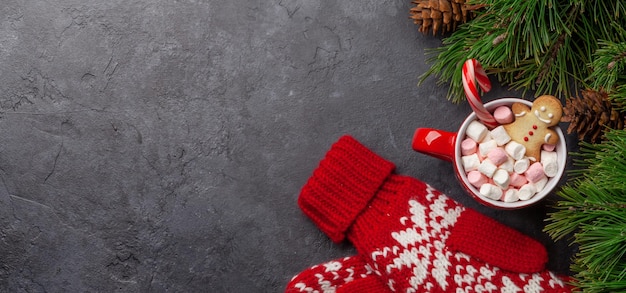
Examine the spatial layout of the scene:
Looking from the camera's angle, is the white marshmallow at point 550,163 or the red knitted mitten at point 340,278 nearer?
the white marshmallow at point 550,163

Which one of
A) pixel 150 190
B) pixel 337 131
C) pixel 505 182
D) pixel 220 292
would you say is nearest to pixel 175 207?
pixel 150 190

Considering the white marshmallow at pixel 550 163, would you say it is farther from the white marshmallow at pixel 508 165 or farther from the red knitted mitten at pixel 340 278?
the red knitted mitten at pixel 340 278

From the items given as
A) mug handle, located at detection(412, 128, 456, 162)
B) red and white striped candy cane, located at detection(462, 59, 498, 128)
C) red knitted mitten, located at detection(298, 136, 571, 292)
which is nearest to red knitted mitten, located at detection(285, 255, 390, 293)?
red knitted mitten, located at detection(298, 136, 571, 292)

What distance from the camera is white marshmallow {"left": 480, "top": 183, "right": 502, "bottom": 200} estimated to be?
1044 millimetres

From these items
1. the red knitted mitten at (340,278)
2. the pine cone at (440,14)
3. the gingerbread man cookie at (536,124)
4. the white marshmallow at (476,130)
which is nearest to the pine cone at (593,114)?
the gingerbread man cookie at (536,124)

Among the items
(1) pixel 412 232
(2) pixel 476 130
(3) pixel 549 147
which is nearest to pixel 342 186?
(1) pixel 412 232

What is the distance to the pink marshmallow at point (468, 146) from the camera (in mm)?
1061

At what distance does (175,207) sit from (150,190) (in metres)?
0.06

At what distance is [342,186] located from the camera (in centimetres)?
117

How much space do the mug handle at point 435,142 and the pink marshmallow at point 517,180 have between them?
0.35 feet

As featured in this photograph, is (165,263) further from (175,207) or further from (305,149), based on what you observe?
(305,149)

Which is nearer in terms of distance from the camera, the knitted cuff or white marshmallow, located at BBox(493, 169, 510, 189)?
white marshmallow, located at BBox(493, 169, 510, 189)

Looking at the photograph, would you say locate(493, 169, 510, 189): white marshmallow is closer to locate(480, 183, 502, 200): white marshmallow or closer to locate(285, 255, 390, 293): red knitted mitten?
locate(480, 183, 502, 200): white marshmallow

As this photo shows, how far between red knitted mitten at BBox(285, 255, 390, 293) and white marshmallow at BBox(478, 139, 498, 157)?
0.31m
